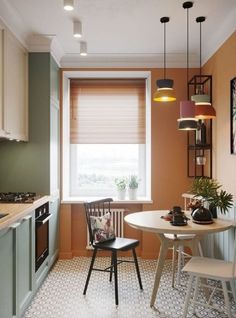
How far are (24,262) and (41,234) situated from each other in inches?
21.2

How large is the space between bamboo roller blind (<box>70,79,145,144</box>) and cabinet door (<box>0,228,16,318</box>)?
2.36 meters

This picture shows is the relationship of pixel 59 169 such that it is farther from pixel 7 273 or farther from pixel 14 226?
pixel 7 273

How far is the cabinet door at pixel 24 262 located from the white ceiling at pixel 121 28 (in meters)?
1.79

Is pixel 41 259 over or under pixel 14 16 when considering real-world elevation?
Result: under

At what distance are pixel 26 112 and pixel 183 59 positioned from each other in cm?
207

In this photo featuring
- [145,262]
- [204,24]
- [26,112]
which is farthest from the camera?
[145,262]

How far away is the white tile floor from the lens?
267cm

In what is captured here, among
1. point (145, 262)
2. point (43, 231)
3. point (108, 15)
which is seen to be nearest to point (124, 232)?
point (145, 262)

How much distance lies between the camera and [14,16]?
9.44ft

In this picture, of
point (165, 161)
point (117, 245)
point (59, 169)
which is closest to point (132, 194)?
point (165, 161)

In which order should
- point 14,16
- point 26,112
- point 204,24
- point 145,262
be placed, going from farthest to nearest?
point 145,262
point 26,112
point 204,24
point 14,16

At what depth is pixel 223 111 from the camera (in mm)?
3248

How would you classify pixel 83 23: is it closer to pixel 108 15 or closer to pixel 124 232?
pixel 108 15

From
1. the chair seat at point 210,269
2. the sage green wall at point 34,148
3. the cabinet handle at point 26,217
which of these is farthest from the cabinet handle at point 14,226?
the chair seat at point 210,269
